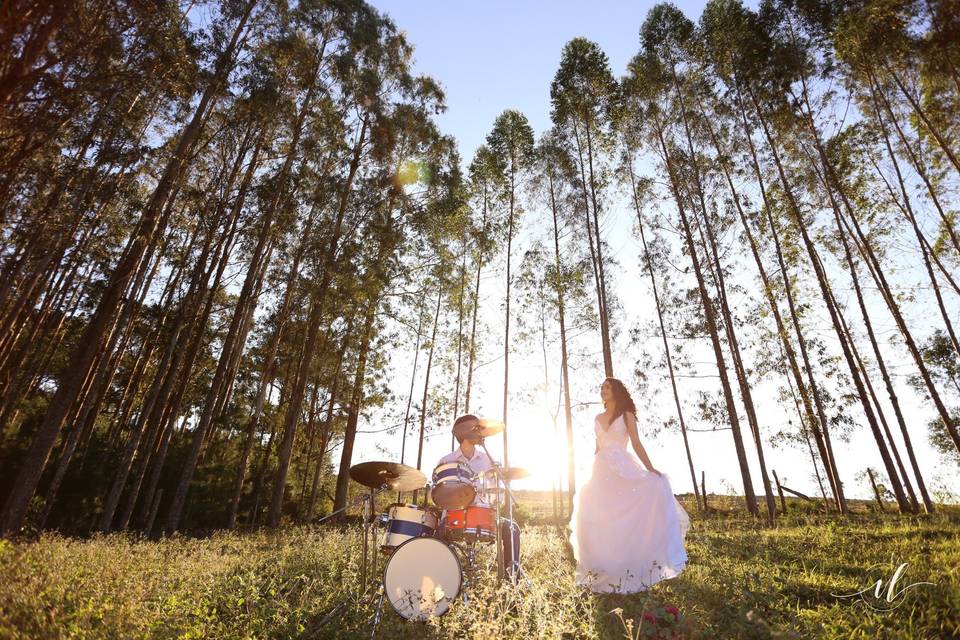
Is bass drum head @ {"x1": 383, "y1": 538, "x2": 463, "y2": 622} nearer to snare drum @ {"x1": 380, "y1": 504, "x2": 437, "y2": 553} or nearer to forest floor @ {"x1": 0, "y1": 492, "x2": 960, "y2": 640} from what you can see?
forest floor @ {"x1": 0, "y1": 492, "x2": 960, "y2": 640}

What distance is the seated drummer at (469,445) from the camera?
17.0 ft

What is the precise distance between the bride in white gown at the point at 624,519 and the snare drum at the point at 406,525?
5.63 ft

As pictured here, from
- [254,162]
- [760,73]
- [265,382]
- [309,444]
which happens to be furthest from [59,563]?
[760,73]

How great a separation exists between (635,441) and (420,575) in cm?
263

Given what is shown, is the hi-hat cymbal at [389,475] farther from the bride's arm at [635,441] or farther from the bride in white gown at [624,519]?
the bride's arm at [635,441]

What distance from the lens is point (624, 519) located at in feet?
15.9

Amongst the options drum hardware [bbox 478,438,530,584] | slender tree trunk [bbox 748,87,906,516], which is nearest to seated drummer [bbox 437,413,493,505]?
drum hardware [bbox 478,438,530,584]

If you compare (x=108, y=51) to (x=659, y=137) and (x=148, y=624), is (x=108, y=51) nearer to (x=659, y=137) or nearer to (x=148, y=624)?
(x=148, y=624)

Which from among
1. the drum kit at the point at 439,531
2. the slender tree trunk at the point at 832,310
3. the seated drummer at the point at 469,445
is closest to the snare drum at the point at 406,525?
the drum kit at the point at 439,531

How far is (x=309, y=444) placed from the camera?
21.2 meters

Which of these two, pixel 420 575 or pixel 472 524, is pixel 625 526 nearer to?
pixel 472 524

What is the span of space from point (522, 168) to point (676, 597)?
1813 centimetres

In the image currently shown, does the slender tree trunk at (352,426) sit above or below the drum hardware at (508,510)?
above

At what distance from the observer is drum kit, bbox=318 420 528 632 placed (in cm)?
411
